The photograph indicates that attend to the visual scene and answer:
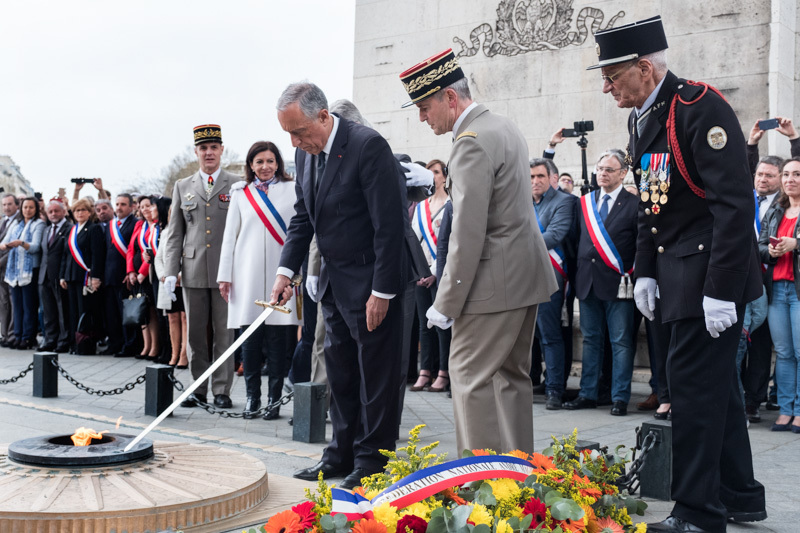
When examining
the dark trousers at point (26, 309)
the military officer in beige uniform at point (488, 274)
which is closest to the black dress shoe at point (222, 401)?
the military officer in beige uniform at point (488, 274)

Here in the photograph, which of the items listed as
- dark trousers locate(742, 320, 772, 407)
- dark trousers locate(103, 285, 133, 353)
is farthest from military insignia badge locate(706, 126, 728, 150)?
dark trousers locate(103, 285, 133, 353)

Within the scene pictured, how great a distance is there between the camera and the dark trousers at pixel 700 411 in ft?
11.4

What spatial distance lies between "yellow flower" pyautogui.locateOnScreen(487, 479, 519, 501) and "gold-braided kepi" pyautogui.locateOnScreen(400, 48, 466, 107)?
79.9 inches

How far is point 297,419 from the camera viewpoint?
18.6 feet

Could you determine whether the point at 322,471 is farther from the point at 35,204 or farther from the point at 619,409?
the point at 35,204

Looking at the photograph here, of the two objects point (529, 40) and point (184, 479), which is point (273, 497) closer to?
point (184, 479)

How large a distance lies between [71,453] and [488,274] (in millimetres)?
1874

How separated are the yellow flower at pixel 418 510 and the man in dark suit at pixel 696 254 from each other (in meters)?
1.47

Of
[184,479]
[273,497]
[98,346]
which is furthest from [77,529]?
[98,346]

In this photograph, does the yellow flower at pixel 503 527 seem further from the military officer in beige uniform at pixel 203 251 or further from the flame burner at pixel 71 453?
the military officer in beige uniform at pixel 203 251

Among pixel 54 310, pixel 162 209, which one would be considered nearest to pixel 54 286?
pixel 54 310

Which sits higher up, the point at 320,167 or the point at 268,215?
the point at 320,167

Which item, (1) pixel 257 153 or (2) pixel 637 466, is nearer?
(2) pixel 637 466

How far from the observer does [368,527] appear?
7.09 feet
